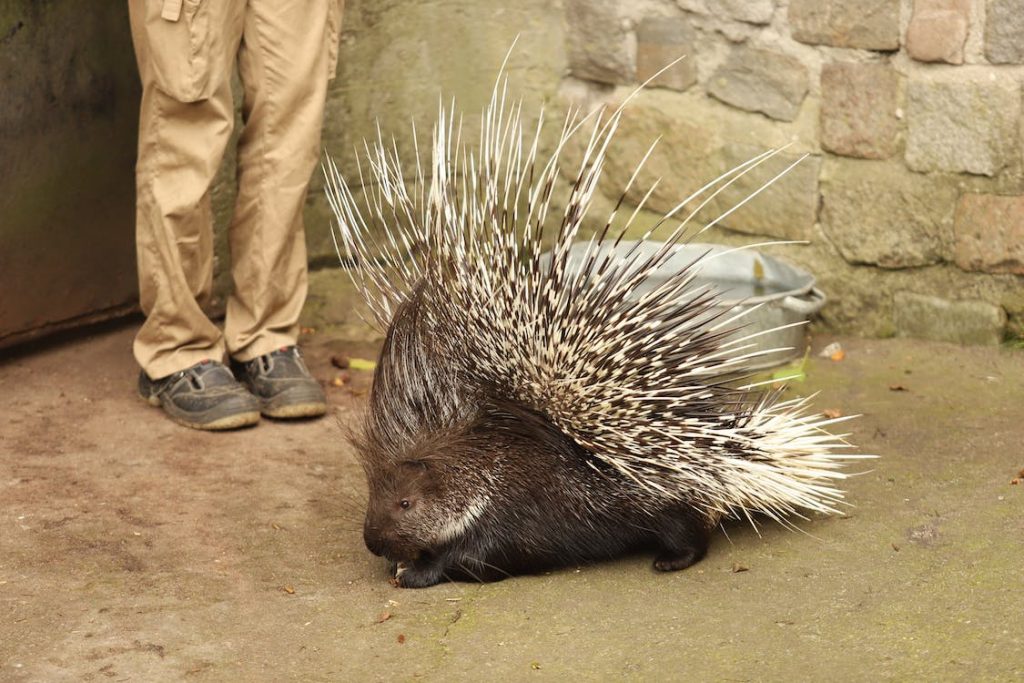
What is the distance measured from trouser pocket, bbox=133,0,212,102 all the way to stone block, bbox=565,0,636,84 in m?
1.33

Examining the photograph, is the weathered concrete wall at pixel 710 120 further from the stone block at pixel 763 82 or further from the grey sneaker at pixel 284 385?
the grey sneaker at pixel 284 385

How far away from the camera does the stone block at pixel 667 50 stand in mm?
3766

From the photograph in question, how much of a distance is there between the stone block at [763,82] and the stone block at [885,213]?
20 cm

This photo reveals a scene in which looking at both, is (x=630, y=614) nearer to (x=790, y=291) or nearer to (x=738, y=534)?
(x=738, y=534)

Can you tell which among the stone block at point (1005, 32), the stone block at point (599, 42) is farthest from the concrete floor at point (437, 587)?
the stone block at point (599, 42)

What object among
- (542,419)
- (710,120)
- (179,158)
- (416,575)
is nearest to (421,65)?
(710,120)

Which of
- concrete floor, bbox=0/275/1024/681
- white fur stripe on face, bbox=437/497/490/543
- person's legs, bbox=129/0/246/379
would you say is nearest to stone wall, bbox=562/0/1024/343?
concrete floor, bbox=0/275/1024/681

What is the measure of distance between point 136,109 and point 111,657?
1886 millimetres

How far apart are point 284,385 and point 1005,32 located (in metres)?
1.87

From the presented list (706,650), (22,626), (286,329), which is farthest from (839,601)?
(286,329)

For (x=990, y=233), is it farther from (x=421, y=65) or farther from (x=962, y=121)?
(x=421, y=65)

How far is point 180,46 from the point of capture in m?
2.92

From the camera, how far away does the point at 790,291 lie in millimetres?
3543

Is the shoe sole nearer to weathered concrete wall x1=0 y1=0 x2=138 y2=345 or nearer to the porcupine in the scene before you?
weathered concrete wall x1=0 y1=0 x2=138 y2=345
